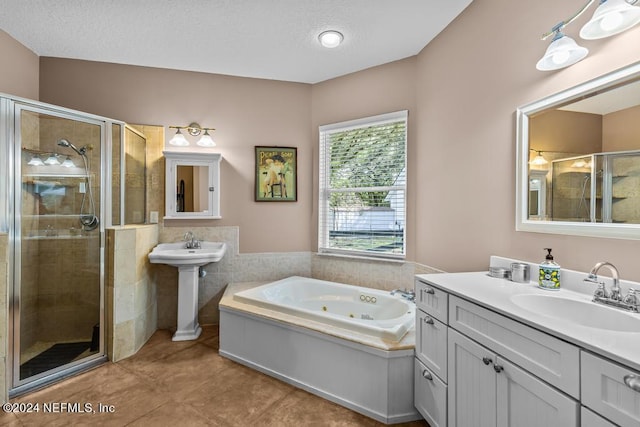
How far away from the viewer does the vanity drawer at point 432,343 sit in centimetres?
149

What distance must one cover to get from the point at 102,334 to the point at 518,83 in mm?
3387

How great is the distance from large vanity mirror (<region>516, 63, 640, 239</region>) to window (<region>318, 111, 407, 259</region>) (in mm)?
1213

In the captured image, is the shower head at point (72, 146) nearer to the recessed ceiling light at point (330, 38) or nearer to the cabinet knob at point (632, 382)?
the recessed ceiling light at point (330, 38)

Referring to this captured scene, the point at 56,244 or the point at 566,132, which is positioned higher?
the point at 566,132

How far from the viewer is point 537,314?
1060mm

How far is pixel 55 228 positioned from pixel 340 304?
236 cm

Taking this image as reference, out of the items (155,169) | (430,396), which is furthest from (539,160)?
(155,169)

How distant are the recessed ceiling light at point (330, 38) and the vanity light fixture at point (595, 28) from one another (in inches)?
59.1

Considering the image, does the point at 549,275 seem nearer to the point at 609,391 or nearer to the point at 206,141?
the point at 609,391

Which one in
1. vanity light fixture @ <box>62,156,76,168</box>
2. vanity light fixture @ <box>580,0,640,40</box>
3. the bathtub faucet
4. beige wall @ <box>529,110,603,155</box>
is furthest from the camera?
the bathtub faucet

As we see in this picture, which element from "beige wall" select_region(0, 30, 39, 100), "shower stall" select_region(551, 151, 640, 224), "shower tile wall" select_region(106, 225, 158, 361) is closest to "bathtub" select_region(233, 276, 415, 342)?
"shower tile wall" select_region(106, 225, 158, 361)

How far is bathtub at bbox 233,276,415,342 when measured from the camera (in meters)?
1.94

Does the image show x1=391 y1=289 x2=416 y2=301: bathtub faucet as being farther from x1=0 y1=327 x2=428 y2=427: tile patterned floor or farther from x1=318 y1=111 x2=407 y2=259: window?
x1=0 y1=327 x2=428 y2=427: tile patterned floor

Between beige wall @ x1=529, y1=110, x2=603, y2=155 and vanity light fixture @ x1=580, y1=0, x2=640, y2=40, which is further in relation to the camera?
beige wall @ x1=529, y1=110, x2=603, y2=155
